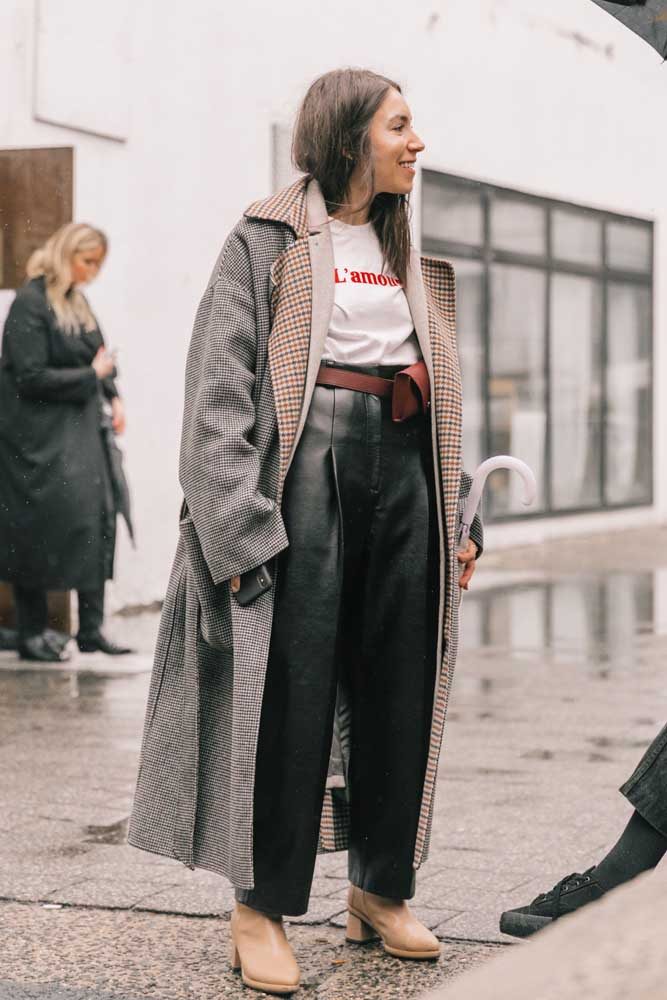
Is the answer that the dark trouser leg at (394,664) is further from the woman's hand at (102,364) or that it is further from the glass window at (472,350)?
the glass window at (472,350)

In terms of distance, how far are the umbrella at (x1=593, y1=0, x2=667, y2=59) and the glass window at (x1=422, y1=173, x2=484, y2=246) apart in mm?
10324

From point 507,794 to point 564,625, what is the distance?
468 cm

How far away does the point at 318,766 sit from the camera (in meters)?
3.58

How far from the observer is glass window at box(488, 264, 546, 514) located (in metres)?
15.4

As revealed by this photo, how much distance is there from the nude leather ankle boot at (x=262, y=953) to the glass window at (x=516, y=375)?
37.5ft

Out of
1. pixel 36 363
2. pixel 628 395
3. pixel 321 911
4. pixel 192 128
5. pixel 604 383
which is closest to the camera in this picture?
pixel 321 911

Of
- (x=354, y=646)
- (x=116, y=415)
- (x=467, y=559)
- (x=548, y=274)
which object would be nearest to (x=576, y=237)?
(x=548, y=274)

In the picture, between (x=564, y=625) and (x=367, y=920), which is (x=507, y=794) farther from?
(x=564, y=625)

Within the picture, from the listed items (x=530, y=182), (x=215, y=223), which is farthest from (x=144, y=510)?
(x=530, y=182)

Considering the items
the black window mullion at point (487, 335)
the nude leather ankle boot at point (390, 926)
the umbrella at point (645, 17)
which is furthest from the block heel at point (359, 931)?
the black window mullion at point (487, 335)

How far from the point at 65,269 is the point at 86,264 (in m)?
0.24

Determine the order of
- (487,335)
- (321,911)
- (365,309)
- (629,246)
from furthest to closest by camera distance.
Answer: (629,246)
(487,335)
(321,911)
(365,309)

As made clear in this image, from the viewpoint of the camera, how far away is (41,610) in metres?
8.71

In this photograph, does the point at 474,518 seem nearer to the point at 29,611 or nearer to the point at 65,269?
the point at 29,611
